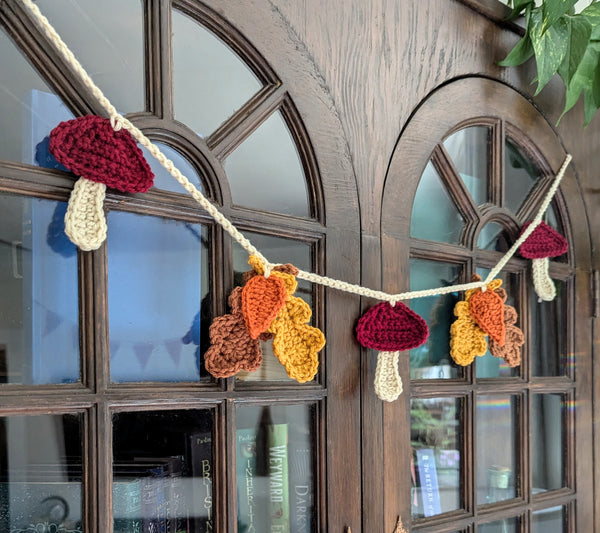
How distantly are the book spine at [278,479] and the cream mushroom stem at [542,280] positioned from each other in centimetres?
58

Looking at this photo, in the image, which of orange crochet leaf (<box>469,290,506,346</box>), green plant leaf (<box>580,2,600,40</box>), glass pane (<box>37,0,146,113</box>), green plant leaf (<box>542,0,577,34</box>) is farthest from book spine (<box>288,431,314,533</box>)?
green plant leaf (<box>580,2,600,40</box>)

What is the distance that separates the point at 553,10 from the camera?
0.93 metres

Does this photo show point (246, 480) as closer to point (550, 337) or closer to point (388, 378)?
point (388, 378)

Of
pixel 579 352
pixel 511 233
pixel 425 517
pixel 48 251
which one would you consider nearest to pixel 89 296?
pixel 48 251

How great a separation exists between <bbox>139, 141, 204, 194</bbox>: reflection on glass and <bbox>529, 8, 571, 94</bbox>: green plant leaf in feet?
2.01

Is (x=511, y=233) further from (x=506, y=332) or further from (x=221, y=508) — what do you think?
(x=221, y=508)

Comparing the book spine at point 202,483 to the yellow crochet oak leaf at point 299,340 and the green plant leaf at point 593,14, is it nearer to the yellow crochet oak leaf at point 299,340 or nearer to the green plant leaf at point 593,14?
the yellow crochet oak leaf at point 299,340

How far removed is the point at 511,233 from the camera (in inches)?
43.3

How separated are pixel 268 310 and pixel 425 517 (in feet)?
1.59

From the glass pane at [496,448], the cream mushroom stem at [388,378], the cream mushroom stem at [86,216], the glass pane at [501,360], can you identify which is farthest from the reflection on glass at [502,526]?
the cream mushroom stem at [86,216]

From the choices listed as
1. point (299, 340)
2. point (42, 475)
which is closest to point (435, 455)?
point (299, 340)

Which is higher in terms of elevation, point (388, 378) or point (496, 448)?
point (388, 378)

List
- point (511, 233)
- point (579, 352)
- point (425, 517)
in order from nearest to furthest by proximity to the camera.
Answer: point (425, 517) → point (511, 233) → point (579, 352)

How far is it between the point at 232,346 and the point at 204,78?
0.33m
